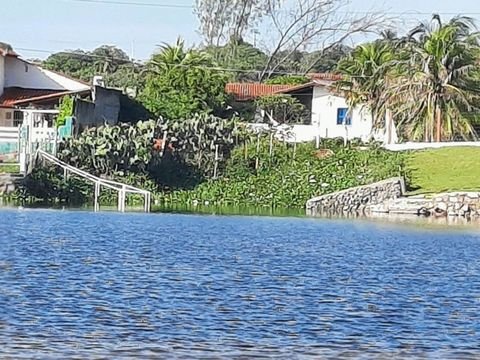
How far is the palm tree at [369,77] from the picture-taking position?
60.7m

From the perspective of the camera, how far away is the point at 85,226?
1358 inches

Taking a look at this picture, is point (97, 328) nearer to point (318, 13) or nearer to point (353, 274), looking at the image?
point (353, 274)

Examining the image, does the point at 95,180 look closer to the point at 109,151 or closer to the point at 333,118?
the point at 109,151

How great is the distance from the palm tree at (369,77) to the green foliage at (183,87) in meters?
7.25

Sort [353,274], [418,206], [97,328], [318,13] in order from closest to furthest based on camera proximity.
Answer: [97,328]
[353,274]
[418,206]
[318,13]

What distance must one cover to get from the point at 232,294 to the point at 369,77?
43.6 meters

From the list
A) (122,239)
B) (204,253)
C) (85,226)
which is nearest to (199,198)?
(85,226)

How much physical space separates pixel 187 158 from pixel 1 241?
91.2 ft

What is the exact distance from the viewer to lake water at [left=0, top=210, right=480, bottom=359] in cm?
1486

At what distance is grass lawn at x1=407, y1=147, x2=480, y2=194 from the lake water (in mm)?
15402

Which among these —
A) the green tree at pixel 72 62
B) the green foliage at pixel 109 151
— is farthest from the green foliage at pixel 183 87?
the green tree at pixel 72 62

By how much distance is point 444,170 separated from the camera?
52500 mm

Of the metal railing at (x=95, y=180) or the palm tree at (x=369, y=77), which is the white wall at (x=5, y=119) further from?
the palm tree at (x=369, y=77)

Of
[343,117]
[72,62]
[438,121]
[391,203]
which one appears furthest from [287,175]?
[72,62]
